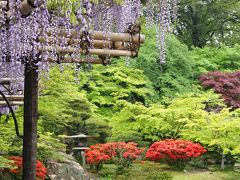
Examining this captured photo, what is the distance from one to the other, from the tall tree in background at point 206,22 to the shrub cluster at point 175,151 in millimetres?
11441

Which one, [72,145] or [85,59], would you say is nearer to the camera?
[85,59]

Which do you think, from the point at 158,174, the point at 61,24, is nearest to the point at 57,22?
the point at 61,24

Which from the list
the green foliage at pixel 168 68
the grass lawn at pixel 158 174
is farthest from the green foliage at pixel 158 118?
the green foliage at pixel 168 68

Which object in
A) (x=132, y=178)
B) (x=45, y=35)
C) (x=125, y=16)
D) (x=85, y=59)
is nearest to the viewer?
(x=45, y=35)

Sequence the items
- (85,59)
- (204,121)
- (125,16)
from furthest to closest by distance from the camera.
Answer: (204,121), (85,59), (125,16)

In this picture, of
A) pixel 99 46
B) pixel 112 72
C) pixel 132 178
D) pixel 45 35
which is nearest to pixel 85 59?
pixel 99 46

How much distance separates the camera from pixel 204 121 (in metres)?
12.4

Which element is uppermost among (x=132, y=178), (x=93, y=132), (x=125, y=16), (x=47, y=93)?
(x=125, y=16)

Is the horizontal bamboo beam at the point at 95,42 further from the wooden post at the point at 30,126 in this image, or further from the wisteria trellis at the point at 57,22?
the wooden post at the point at 30,126

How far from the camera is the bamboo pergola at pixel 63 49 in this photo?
367cm

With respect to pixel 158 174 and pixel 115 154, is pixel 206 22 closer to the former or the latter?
pixel 115 154

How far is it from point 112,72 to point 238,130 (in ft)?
17.3

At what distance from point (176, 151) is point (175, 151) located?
1.7 inches

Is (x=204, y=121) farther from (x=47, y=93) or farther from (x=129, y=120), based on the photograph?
(x=47, y=93)
